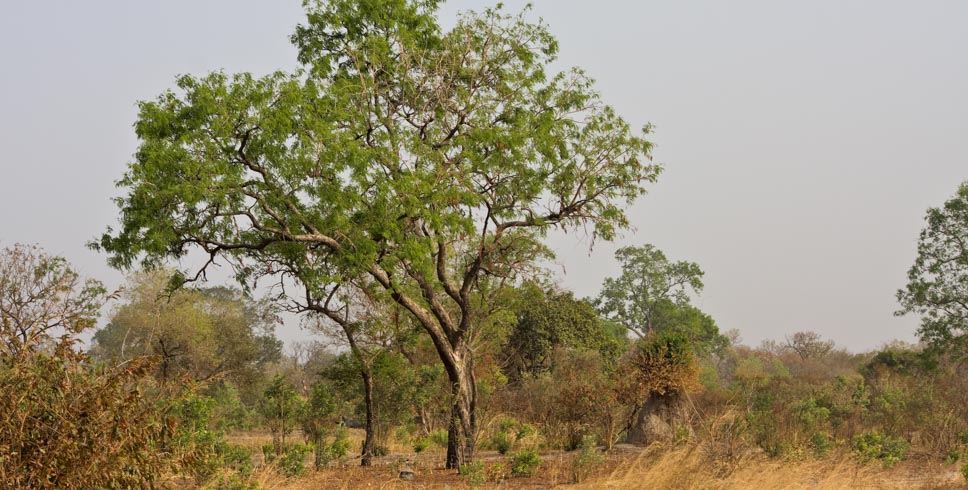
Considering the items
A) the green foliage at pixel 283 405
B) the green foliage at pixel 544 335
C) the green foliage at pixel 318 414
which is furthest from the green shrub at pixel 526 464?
the green foliage at pixel 544 335

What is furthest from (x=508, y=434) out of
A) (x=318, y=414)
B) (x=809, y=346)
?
(x=809, y=346)

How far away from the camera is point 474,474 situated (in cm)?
1049

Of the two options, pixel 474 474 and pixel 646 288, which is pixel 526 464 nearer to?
pixel 474 474

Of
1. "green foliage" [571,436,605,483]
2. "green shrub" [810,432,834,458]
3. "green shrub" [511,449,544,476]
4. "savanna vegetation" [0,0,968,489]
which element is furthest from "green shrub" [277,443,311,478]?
"green shrub" [810,432,834,458]

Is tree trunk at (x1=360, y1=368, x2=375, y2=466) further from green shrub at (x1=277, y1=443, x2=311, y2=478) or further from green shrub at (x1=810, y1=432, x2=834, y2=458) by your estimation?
green shrub at (x1=810, y1=432, x2=834, y2=458)

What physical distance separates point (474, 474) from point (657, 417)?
7.94 meters

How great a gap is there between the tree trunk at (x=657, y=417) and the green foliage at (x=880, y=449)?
401 centimetres

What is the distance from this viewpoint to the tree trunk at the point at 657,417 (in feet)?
55.8

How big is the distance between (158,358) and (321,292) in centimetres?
657

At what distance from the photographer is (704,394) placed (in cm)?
2098

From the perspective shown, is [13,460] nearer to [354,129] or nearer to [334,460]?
[354,129]

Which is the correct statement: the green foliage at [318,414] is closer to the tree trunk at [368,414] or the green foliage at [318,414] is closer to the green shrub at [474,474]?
the tree trunk at [368,414]

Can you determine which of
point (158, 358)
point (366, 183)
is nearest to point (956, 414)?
point (366, 183)

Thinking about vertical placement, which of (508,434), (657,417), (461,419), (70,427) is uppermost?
(657,417)
